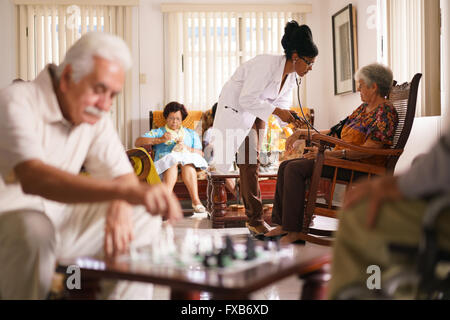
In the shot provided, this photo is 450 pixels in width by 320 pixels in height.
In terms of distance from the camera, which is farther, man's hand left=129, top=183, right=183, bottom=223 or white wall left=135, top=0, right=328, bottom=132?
white wall left=135, top=0, right=328, bottom=132

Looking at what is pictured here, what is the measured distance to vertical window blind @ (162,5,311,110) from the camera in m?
6.43

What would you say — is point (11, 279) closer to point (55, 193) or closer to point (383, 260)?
point (55, 193)

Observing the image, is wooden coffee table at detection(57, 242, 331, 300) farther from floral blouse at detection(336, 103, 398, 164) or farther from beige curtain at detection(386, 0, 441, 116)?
beige curtain at detection(386, 0, 441, 116)

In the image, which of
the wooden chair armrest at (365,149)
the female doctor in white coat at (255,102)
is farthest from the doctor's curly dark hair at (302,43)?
the wooden chair armrest at (365,149)

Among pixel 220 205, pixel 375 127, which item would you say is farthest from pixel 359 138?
pixel 220 205

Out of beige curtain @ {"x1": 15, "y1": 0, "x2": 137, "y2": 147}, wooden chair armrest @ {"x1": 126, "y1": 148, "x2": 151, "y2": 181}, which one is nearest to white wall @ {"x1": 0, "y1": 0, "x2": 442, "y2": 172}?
beige curtain @ {"x1": 15, "y1": 0, "x2": 137, "y2": 147}

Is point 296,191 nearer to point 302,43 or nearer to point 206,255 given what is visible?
point 302,43

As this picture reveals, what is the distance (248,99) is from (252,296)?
2162 millimetres

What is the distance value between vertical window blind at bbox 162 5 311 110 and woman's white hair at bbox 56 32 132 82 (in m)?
5.06

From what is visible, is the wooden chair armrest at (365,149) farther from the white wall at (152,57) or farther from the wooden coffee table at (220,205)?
the white wall at (152,57)

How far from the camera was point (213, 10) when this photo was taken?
6.41 meters

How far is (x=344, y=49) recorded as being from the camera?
19.0ft

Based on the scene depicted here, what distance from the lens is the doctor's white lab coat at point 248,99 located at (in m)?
3.35

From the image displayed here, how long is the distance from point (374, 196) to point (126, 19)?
5939mm
